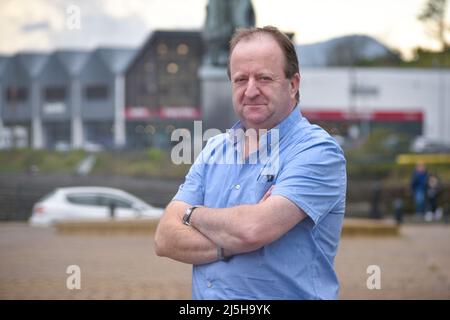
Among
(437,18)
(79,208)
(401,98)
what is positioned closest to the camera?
(79,208)

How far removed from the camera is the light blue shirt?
237 cm

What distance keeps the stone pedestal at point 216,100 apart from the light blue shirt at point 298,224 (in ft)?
31.4

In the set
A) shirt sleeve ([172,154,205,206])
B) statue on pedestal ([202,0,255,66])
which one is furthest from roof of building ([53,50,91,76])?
shirt sleeve ([172,154,205,206])

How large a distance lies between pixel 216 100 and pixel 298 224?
9.99 meters

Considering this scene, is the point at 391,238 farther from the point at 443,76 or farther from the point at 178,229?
the point at 443,76

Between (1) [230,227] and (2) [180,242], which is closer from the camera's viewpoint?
(1) [230,227]

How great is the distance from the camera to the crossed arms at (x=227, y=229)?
2.34 metres

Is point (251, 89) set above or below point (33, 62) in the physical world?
below

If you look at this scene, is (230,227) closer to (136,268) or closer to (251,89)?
(251,89)

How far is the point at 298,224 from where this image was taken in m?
2.38

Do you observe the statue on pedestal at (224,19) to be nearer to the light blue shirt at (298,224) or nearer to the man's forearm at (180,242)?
the man's forearm at (180,242)

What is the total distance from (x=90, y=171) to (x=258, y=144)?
80.0 ft

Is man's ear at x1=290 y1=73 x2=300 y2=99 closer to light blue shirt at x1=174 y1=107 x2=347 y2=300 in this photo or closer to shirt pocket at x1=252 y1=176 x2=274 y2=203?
light blue shirt at x1=174 y1=107 x2=347 y2=300

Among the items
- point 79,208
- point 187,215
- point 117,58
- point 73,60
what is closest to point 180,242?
point 187,215
